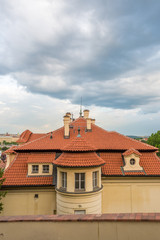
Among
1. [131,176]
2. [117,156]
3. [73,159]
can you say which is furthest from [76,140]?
[131,176]

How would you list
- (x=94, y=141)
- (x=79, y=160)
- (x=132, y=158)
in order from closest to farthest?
(x=79, y=160) → (x=132, y=158) → (x=94, y=141)

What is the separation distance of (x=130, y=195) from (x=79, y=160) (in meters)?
7.58

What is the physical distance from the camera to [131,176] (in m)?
16.2

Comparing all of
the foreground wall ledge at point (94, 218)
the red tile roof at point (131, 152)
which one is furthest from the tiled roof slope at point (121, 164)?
the foreground wall ledge at point (94, 218)

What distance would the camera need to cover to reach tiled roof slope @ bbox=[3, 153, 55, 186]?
15277mm

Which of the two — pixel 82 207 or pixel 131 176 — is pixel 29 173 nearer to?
pixel 82 207

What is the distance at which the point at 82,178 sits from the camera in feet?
43.7

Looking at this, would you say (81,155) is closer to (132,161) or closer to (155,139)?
(132,161)

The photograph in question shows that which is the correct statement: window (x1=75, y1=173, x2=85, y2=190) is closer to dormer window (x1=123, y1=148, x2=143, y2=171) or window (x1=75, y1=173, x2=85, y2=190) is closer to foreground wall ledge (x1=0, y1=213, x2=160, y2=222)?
dormer window (x1=123, y1=148, x2=143, y2=171)

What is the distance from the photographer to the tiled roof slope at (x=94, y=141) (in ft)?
58.2

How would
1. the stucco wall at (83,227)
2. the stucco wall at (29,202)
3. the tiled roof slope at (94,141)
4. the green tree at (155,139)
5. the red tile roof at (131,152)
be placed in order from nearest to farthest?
the stucco wall at (83,227)
the stucco wall at (29,202)
the red tile roof at (131,152)
the tiled roof slope at (94,141)
the green tree at (155,139)

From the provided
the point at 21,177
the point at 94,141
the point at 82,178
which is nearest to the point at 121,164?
the point at 94,141

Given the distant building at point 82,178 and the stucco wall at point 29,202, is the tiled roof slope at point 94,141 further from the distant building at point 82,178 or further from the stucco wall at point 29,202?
the stucco wall at point 29,202

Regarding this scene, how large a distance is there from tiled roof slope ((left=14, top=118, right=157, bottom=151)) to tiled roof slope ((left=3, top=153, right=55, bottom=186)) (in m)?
1.20
